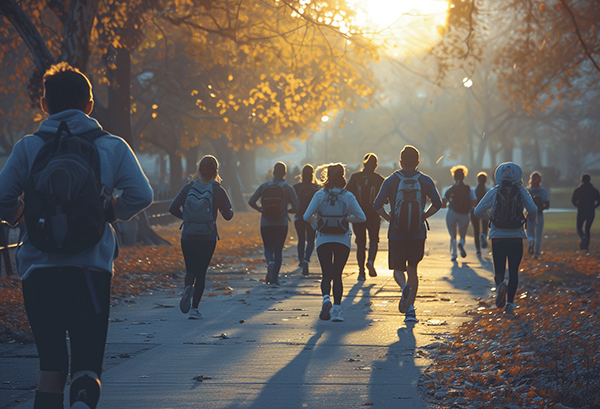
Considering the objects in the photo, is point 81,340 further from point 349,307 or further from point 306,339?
point 349,307

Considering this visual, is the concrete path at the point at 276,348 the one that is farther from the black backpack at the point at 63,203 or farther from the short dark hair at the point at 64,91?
the short dark hair at the point at 64,91

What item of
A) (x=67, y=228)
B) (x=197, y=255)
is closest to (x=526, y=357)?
(x=197, y=255)

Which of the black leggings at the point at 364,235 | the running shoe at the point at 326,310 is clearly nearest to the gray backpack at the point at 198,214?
the running shoe at the point at 326,310

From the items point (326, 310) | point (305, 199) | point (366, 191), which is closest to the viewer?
point (326, 310)

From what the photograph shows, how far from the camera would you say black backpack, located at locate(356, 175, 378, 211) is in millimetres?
12438

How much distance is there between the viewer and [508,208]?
9.20m

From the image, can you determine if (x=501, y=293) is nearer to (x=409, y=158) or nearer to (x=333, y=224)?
(x=409, y=158)

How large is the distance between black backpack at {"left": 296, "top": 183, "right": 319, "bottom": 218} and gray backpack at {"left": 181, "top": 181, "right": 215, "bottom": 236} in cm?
490

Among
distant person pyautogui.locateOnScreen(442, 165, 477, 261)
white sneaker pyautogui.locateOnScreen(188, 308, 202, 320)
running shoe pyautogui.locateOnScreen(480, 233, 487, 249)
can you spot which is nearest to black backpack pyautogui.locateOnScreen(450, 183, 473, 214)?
distant person pyautogui.locateOnScreen(442, 165, 477, 261)

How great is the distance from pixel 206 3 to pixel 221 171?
2782 cm

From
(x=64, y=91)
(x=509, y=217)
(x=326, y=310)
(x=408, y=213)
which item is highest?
(x=64, y=91)

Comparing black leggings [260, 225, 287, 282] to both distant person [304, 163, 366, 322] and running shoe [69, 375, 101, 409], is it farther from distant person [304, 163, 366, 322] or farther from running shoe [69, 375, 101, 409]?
running shoe [69, 375, 101, 409]

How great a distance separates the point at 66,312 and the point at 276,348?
3862 mm

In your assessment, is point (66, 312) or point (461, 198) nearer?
point (66, 312)
